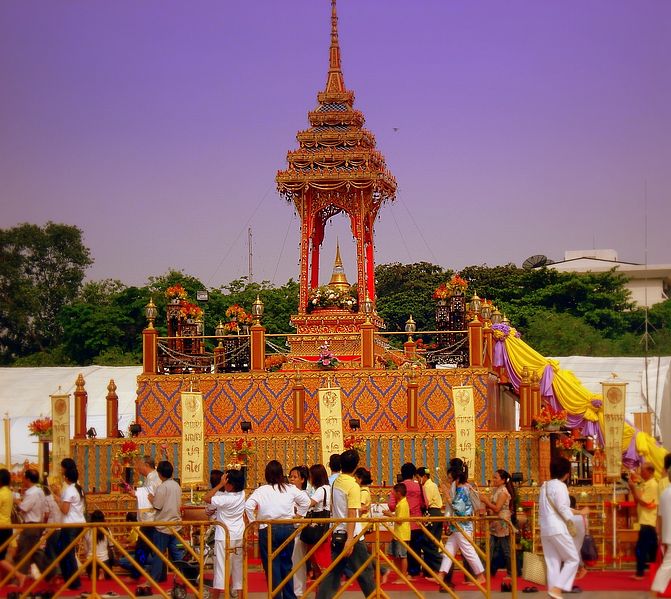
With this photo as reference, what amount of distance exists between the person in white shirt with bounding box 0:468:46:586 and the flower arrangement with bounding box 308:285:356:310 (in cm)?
1438

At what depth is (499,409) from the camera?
2844 centimetres

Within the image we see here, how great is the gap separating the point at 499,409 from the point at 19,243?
25.1 meters

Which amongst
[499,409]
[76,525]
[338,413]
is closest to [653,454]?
[499,409]

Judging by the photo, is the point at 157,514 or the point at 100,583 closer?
the point at 157,514

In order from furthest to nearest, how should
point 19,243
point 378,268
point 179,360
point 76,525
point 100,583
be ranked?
point 378,268, point 19,243, point 179,360, point 100,583, point 76,525

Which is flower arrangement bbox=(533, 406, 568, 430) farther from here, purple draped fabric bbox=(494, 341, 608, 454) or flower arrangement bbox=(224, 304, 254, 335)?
flower arrangement bbox=(224, 304, 254, 335)

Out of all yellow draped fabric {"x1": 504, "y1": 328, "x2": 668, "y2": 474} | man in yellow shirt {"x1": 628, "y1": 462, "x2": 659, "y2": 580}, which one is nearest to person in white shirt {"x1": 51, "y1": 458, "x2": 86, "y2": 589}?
man in yellow shirt {"x1": 628, "y1": 462, "x2": 659, "y2": 580}

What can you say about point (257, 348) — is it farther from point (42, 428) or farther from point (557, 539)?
point (557, 539)

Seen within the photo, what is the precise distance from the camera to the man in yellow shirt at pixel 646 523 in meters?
17.5

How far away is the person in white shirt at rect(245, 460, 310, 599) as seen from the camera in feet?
48.8

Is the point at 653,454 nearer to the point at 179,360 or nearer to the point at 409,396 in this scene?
the point at 409,396

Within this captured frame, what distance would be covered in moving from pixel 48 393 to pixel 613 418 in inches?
711

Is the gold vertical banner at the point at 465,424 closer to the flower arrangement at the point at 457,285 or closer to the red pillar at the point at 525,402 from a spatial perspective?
the red pillar at the point at 525,402

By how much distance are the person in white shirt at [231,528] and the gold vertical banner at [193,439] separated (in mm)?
8686
